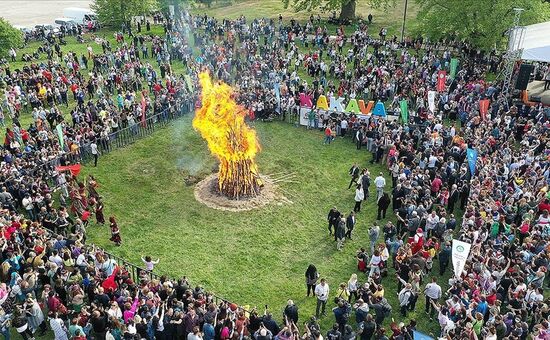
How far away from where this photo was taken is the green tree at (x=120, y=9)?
47.9m

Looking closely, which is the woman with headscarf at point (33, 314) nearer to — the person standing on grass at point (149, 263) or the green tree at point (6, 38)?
the person standing on grass at point (149, 263)

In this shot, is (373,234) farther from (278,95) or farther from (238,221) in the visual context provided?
(278,95)

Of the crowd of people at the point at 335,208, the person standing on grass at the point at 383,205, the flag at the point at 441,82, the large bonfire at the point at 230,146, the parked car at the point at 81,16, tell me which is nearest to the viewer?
the crowd of people at the point at 335,208

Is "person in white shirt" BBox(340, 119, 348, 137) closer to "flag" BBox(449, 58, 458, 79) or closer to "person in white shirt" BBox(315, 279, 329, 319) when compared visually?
"flag" BBox(449, 58, 458, 79)

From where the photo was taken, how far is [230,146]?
75.5 ft

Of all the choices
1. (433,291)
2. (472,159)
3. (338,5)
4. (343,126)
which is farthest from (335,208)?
(338,5)

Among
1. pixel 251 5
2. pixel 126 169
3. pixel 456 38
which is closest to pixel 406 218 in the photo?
pixel 126 169

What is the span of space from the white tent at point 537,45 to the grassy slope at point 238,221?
10359 mm

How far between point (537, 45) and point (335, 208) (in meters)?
16.4

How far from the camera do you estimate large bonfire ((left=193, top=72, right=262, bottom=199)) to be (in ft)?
75.6

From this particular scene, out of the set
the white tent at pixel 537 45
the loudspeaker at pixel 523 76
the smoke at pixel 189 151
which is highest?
the white tent at pixel 537 45

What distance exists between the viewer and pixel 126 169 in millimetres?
26047

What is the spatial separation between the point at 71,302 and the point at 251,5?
159ft

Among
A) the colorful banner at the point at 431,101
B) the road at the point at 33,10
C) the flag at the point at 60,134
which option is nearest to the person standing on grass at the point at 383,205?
the colorful banner at the point at 431,101
